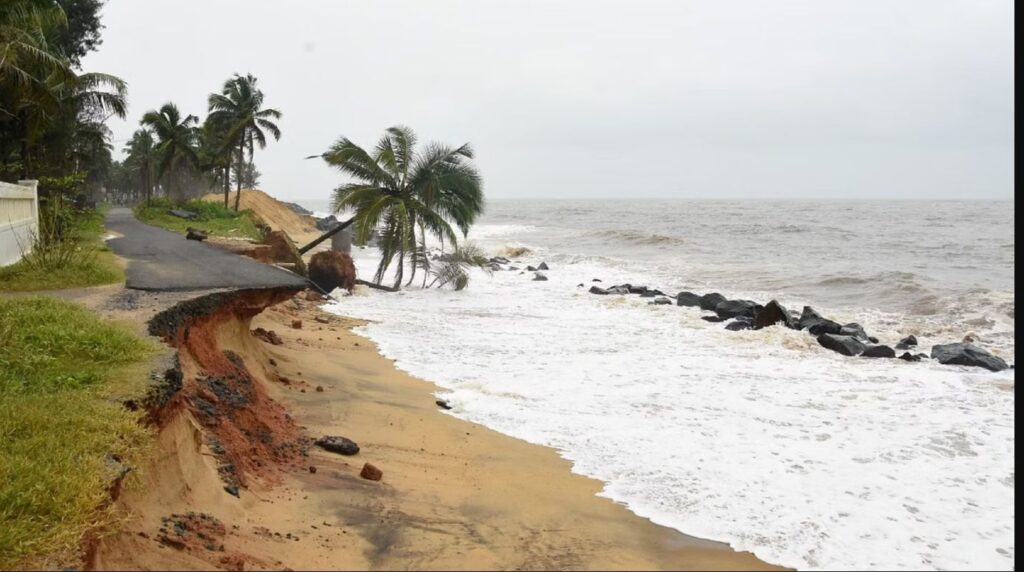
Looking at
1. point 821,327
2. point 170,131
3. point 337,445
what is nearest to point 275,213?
point 170,131

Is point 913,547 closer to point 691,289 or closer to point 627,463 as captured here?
point 627,463

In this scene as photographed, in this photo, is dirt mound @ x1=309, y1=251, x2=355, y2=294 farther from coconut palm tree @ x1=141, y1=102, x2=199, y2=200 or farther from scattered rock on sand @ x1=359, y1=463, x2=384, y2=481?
coconut palm tree @ x1=141, y1=102, x2=199, y2=200

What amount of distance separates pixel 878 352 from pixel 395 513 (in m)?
10.5

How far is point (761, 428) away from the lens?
855 centimetres

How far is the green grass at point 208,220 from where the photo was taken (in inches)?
1083

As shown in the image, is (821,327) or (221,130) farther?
(221,130)

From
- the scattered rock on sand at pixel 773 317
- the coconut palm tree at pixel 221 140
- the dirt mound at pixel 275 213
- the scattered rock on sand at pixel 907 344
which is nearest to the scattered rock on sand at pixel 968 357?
the scattered rock on sand at pixel 907 344

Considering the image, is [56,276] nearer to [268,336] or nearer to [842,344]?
[268,336]

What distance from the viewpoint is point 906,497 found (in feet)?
21.4

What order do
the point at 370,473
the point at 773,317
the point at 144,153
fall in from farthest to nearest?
1. the point at 144,153
2. the point at 773,317
3. the point at 370,473

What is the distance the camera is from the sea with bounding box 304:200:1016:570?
19.7ft

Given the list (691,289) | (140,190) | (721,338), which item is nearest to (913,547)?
(721,338)

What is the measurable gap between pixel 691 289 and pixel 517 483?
19.7 metres

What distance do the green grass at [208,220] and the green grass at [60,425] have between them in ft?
61.4
